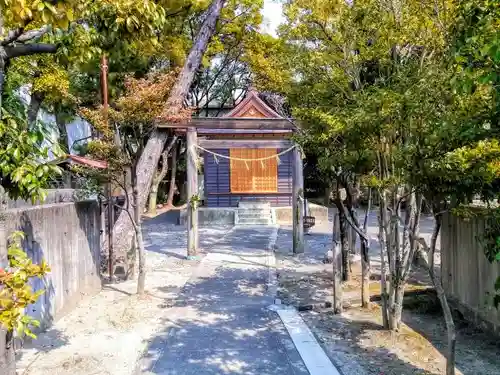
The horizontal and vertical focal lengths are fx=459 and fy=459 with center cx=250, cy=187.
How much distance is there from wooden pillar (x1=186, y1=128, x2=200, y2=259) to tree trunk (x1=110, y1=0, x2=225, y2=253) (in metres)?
1.62

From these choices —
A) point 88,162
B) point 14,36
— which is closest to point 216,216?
point 88,162

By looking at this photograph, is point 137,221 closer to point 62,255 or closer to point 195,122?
point 62,255

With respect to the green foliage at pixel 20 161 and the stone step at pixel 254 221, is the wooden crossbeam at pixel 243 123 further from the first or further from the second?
the green foliage at pixel 20 161

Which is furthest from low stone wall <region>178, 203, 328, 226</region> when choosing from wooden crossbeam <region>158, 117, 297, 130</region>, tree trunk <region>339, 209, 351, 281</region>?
tree trunk <region>339, 209, 351, 281</region>

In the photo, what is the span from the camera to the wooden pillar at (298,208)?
1286 cm

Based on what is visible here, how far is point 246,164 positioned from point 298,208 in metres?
7.63

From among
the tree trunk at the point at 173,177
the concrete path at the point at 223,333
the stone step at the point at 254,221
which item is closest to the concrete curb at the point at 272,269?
the concrete path at the point at 223,333

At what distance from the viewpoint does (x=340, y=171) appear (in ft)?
23.1

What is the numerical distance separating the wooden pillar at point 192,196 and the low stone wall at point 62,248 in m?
3.63

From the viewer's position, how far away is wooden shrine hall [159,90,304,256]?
12680mm

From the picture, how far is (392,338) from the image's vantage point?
5781 millimetres

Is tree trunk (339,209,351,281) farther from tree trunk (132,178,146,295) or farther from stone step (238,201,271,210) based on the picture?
stone step (238,201,271,210)

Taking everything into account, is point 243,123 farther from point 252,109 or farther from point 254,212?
point 254,212

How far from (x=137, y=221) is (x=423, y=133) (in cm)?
556
